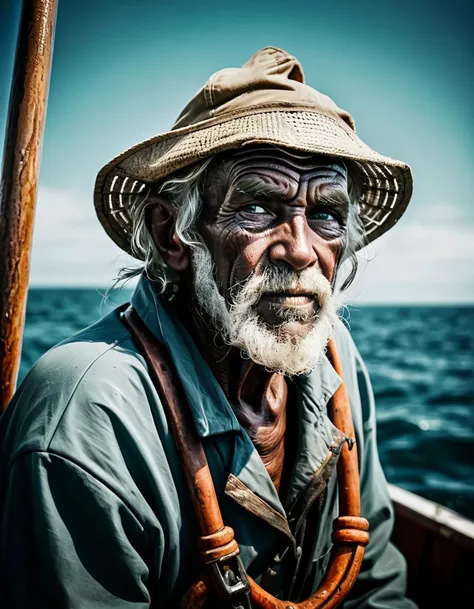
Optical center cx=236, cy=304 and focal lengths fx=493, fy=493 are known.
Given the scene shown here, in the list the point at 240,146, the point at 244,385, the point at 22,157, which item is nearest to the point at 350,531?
the point at 244,385

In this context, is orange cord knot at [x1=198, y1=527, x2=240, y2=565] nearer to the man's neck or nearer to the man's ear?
the man's neck

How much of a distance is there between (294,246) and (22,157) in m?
1.10

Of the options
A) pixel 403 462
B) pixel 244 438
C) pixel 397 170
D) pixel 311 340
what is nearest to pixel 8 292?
pixel 244 438

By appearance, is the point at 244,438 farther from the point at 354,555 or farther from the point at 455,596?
the point at 455,596

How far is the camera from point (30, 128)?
189 centimetres

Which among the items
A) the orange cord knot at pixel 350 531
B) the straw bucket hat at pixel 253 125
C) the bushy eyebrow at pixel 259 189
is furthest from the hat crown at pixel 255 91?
the orange cord knot at pixel 350 531

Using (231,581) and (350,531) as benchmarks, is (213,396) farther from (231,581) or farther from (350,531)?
Answer: (350,531)

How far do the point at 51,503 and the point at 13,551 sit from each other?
0.61ft

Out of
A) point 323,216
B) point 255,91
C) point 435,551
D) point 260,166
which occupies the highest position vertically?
point 255,91

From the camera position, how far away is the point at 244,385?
2.04m

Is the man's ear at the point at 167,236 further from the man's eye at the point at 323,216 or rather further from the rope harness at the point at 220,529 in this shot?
the man's eye at the point at 323,216

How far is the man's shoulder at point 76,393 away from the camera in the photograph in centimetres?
147

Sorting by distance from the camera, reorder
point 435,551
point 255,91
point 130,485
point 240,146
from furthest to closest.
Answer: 1. point 435,551
2. point 255,91
3. point 240,146
4. point 130,485

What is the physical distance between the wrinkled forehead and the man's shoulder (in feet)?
2.21
